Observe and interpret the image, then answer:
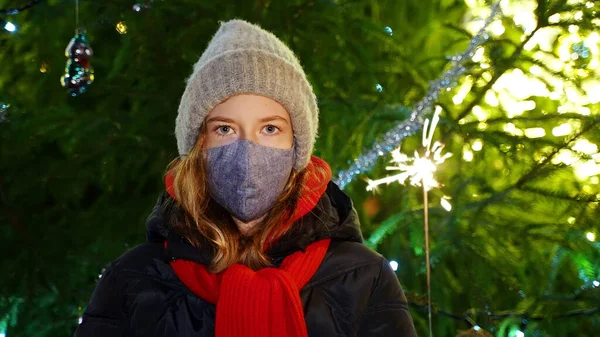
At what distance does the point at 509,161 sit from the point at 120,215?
5.14 ft

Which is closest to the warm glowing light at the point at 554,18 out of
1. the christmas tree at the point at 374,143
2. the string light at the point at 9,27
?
the christmas tree at the point at 374,143

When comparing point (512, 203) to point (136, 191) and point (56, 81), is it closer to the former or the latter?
point (136, 191)

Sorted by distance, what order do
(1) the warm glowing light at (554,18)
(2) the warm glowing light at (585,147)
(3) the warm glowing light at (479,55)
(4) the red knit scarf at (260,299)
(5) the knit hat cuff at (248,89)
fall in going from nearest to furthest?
1. (4) the red knit scarf at (260,299)
2. (5) the knit hat cuff at (248,89)
3. (2) the warm glowing light at (585,147)
4. (1) the warm glowing light at (554,18)
5. (3) the warm glowing light at (479,55)

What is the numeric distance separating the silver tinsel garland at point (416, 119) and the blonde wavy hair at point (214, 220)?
2.93 feet

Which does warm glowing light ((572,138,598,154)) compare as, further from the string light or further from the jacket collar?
the string light

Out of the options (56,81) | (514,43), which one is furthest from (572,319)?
(56,81)

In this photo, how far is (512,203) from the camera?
260 centimetres

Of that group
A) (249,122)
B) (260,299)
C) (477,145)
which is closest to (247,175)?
(249,122)

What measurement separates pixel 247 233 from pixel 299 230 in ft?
0.48

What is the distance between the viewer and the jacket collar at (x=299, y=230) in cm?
176

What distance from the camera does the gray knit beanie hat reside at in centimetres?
173

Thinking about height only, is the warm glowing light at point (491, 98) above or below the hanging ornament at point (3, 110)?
above

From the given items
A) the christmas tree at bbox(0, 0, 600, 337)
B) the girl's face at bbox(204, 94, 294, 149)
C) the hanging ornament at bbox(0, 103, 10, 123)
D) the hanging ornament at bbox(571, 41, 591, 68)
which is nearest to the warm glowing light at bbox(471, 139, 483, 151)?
the christmas tree at bbox(0, 0, 600, 337)

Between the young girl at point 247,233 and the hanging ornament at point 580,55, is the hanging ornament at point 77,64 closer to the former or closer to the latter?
the young girl at point 247,233
